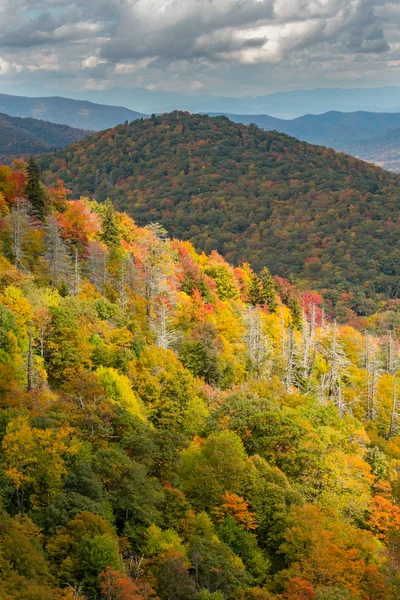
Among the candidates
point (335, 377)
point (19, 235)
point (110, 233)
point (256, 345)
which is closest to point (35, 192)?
point (110, 233)

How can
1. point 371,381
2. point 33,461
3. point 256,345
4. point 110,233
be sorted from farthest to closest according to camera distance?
1. point 110,233
2. point 371,381
3. point 256,345
4. point 33,461

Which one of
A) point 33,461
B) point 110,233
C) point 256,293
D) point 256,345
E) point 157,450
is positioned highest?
point 110,233

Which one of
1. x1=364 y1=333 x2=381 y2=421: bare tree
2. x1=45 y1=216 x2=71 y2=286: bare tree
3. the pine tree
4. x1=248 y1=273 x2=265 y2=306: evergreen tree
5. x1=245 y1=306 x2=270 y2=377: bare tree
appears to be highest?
the pine tree

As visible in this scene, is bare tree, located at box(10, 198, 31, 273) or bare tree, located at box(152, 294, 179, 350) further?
bare tree, located at box(152, 294, 179, 350)

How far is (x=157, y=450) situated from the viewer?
27328 millimetres

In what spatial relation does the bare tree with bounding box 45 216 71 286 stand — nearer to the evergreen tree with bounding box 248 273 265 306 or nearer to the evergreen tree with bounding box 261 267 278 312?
the evergreen tree with bounding box 248 273 265 306

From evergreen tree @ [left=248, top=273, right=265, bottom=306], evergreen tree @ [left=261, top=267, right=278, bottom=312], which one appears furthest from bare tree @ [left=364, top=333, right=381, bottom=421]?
evergreen tree @ [left=248, top=273, right=265, bottom=306]

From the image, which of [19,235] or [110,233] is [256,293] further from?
[19,235]

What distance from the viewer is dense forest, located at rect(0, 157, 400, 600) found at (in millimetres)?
21188

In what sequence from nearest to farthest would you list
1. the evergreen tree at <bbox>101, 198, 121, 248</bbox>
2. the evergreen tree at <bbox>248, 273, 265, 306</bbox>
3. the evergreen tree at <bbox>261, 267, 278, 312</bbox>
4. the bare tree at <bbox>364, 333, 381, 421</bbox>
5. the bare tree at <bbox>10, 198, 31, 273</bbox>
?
1. the bare tree at <bbox>10, 198, 31, 273</bbox>
2. the bare tree at <bbox>364, 333, 381, 421</bbox>
3. the evergreen tree at <bbox>101, 198, 121, 248</bbox>
4. the evergreen tree at <bbox>261, 267, 278, 312</bbox>
5. the evergreen tree at <bbox>248, 273, 265, 306</bbox>

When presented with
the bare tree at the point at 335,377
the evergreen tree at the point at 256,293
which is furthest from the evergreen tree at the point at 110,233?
the bare tree at the point at 335,377

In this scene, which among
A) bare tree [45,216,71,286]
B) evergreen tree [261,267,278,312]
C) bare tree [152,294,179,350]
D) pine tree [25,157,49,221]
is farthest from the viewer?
evergreen tree [261,267,278,312]

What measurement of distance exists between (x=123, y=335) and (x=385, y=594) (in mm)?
21463

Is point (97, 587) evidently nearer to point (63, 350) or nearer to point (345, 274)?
point (63, 350)
